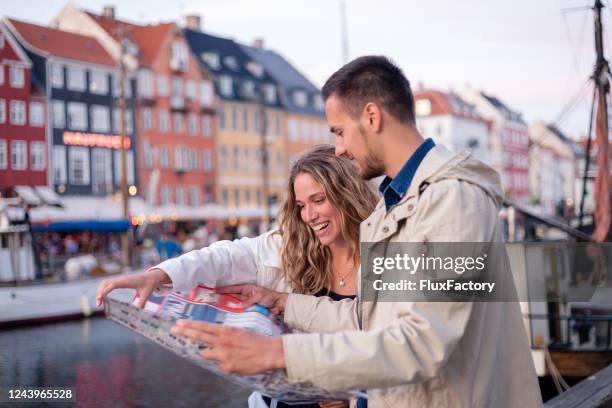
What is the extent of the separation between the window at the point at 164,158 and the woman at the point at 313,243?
50.5 meters

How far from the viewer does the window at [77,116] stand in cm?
4691

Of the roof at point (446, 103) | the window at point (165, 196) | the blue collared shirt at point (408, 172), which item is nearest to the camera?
the blue collared shirt at point (408, 172)

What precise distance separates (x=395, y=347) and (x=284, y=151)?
62.5 metres

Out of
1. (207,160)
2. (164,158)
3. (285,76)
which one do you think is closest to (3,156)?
(164,158)

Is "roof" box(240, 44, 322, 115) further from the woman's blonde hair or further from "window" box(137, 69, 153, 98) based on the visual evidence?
the woman's blonde hair

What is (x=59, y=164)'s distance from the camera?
4659 cm

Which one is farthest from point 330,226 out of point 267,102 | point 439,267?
point 267,102

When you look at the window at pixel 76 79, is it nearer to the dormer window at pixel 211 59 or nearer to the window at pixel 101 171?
the window at pixel 101 171

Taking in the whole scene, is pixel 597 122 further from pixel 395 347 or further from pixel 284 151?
pixel 284 151

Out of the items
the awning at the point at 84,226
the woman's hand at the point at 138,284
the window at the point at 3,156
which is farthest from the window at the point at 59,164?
the woman's hand at the point at 138,284

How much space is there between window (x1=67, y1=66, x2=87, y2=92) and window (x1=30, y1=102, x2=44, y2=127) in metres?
2.31

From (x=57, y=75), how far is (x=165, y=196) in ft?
36.4

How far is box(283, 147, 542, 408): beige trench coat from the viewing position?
1797mm

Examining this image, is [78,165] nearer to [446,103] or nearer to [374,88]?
[446,103]
